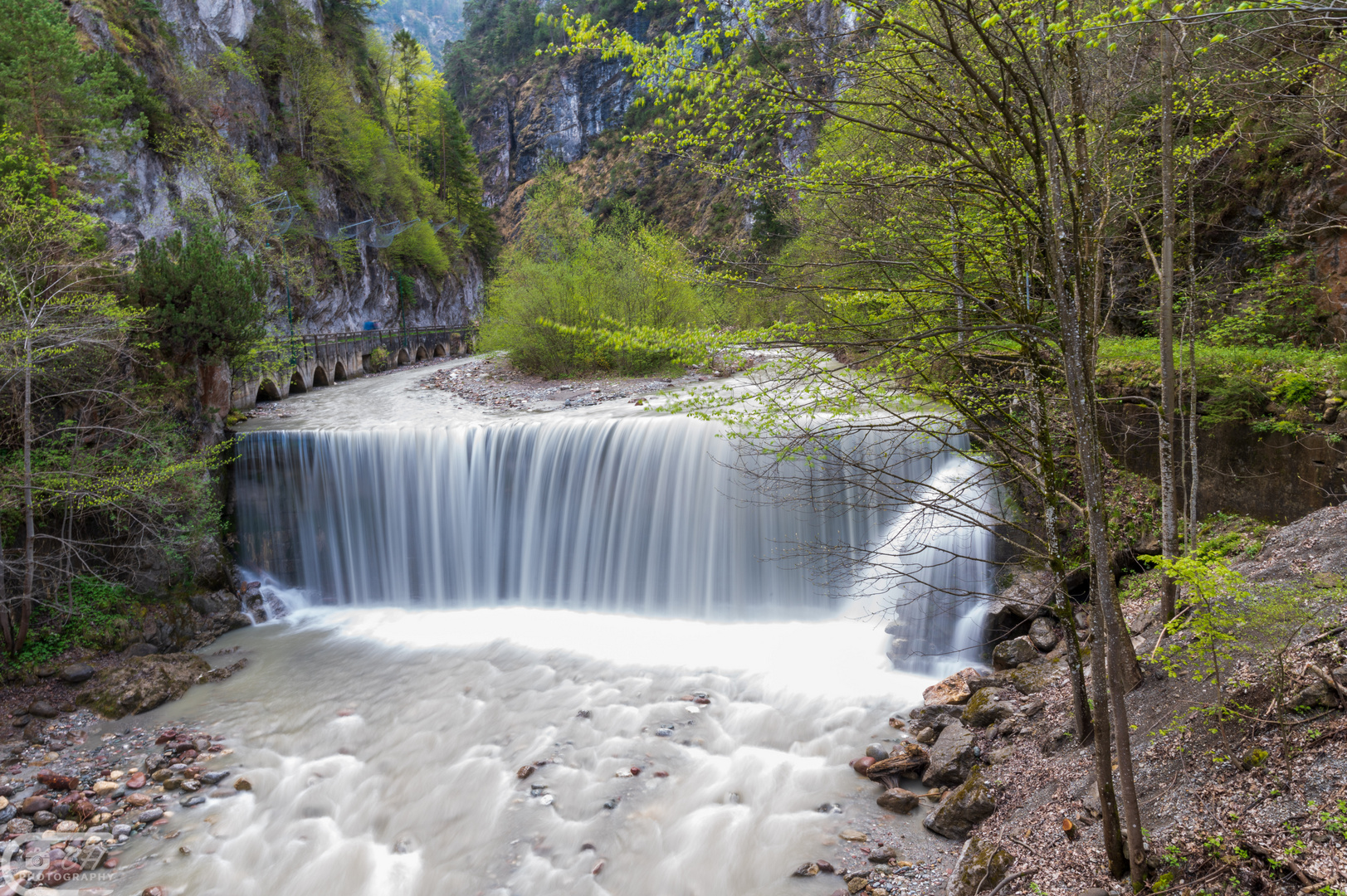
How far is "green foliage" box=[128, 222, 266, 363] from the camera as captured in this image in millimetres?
11508

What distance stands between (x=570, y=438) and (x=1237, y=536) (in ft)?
31.6

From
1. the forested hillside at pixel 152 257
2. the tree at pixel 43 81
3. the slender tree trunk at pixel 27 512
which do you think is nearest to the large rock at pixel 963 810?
the forested hillside at pixel 152 257

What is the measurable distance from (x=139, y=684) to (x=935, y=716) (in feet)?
A: 30.8

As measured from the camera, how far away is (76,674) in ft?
28.6

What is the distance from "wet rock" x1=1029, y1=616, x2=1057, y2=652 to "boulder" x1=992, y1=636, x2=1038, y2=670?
0.23 feet

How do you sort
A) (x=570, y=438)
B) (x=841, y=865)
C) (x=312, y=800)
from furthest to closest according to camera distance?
(x=570, y=438) → (x=312, y=800) → (x=841, y=865)

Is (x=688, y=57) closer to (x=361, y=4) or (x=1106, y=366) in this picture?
(x=1106, y=366)

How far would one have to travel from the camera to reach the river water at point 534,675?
5.82 m

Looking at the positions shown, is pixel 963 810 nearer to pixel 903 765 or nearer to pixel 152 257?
pixel 903 765

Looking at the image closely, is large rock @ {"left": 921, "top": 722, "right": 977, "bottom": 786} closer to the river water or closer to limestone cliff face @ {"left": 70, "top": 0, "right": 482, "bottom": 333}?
the river water

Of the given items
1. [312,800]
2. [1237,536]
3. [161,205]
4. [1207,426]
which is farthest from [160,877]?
[161,205]

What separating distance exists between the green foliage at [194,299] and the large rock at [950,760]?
13029mm

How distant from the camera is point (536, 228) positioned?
3725 centimetres

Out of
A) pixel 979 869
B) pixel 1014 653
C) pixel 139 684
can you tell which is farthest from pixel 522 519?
pixel 979 869
